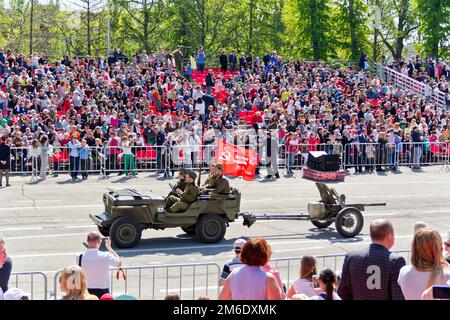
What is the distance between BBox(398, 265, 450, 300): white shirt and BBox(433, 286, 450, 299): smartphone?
61 cm

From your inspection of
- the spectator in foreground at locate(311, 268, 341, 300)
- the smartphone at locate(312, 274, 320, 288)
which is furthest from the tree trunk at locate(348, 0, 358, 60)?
the spectator in foreground at locate(311, 268, 341, 300)

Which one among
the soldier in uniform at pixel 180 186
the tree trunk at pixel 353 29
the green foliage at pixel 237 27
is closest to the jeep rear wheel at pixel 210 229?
the soldier in uniform at pixel 180 186

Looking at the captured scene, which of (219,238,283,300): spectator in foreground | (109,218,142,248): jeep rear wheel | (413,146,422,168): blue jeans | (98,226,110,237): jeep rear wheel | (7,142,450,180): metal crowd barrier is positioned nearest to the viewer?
(219,238,283,300): spectator in foreground

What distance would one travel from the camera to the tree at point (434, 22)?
192 feet

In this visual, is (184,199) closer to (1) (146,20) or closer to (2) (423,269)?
(2) (423,269)

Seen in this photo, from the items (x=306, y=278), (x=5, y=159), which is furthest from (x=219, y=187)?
(x=5, y=159)

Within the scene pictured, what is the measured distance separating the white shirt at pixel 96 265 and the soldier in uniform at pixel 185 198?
22.3 ft

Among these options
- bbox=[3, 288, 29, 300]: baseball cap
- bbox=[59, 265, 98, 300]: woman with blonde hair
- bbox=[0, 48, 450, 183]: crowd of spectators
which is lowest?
bbox=[3, 288, 29, 300]: baseball cap

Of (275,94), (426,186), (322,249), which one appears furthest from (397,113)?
(322,249)

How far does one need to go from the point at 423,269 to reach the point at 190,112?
2707 centimetres

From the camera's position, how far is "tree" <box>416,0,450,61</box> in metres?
58.5

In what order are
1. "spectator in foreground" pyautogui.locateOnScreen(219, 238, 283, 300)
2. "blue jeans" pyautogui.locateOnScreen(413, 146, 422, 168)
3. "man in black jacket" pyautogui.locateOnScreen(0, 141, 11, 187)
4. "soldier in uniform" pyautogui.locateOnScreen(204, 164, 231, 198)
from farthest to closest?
1. "blue jeans" pyautogui.locateOnScreen(413, 146, 422, 168)
2. "man in black jacket" pyautogui.locateOnScreen(0, 141, 11, 187)
3. "soldier in uniform" pyautogui.locateOnScreen(204, 164, 231, 198)
4. "spectator in foreground" pyautogui.locateOnScreen(219, 238, 283, 300)

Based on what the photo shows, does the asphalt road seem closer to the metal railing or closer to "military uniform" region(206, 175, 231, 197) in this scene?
"military uniform" region(206, 175, 231, 197)

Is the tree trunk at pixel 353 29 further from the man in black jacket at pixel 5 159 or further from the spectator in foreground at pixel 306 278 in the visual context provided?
the spectator in foreground at pixel 306 278
